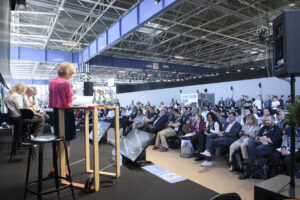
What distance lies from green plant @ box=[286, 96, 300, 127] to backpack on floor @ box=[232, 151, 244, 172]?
2.06 metres

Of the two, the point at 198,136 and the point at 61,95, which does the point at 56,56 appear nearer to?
the point at 198,136

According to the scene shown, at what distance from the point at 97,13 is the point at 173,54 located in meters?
7.37

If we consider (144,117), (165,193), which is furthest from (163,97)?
(165,193)

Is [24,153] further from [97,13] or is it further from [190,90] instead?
[190,90]

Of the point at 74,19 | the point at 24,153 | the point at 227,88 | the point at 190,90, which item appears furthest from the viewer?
the point at 190,90

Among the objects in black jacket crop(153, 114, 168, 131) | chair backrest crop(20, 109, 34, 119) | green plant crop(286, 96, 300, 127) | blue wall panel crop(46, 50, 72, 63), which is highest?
blue wall panel crop(46, 50, 72, 63)

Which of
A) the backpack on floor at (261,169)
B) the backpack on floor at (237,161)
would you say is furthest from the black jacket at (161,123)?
the backpack on floor at (261,169)

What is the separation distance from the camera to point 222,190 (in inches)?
107

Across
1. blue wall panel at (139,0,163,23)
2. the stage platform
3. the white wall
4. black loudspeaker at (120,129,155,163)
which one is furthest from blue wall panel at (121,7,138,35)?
the white wall

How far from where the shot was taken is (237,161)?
3.43 meters

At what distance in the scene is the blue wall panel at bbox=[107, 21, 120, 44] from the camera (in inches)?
259

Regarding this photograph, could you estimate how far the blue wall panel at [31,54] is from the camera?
31.9 feet

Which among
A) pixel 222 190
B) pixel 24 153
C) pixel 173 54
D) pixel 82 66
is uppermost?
pixel 173 54

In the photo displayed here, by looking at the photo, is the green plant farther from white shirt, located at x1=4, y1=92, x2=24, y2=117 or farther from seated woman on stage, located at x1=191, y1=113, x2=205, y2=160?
white shirt, located at x1=4, y1=92, x2=24, y2=117
